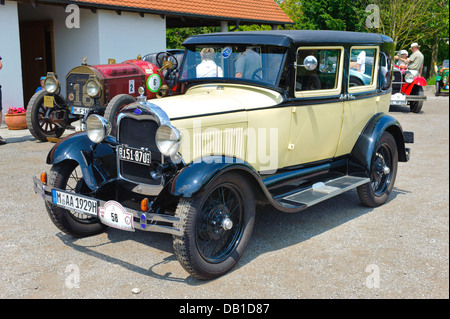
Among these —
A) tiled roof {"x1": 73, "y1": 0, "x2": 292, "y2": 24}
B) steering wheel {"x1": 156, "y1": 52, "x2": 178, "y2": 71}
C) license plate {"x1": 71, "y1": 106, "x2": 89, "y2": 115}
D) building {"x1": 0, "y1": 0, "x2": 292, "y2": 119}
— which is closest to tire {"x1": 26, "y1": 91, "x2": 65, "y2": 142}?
license plate {"x1": 71, "y1": 106, "x2": 89, "y2": 115}

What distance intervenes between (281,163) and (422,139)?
19.3 ft

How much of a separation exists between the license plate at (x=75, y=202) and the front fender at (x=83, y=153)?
0.31 metres

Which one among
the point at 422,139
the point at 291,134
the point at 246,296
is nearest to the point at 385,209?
the point at 291,134

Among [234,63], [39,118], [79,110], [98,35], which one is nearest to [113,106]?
[79,110]

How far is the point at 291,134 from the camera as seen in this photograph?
4.32m

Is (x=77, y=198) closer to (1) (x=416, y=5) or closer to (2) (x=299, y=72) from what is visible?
(2) (x=299, y=72)

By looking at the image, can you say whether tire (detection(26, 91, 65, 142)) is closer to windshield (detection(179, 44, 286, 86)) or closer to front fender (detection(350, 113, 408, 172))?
windshield (detection(179, 44, 286, 86))

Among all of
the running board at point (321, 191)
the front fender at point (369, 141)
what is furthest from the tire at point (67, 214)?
the front fender at point (369, 141)

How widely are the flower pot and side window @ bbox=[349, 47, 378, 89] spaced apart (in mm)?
7614

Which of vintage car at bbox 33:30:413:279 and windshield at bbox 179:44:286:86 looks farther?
windshield at bbox 179:44:286:86

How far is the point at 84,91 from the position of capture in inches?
328

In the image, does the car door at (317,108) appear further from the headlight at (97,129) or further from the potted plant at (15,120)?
the potted plant at (15,120)

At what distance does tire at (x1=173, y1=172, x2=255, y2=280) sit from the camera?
3.26m

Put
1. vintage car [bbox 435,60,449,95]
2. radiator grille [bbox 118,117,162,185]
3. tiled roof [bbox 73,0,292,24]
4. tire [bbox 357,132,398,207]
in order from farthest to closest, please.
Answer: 1. vintage car [bbox 435,60,449,95]
2. tiled roof [bbox 73,0,292,24]
3. tire [bbox 357,132,398,207]
4. radiator grille [bbox 118,117,162,185]
